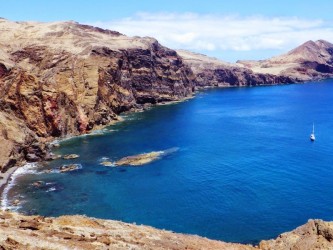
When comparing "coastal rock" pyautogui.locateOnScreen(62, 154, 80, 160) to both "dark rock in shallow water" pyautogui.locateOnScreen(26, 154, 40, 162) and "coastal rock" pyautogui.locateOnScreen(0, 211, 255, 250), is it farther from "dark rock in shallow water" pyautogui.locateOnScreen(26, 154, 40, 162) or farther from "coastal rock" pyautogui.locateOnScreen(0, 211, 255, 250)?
"coastal rock" pyautogui.locateOnScreen(0, 211, 255, 250)

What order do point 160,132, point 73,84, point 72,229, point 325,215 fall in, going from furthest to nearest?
point 73,84 → point 160,132 → point 325,215 → point 72,229

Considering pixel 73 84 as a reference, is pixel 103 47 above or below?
above

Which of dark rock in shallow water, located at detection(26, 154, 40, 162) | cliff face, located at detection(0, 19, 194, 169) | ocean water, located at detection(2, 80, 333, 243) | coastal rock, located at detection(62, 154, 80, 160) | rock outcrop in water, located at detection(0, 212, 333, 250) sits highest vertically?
cliff face, located at detection(0, 19, 194, 169)

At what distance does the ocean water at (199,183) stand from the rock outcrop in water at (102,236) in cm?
1438

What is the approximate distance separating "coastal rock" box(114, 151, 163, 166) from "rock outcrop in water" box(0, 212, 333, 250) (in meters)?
52.4

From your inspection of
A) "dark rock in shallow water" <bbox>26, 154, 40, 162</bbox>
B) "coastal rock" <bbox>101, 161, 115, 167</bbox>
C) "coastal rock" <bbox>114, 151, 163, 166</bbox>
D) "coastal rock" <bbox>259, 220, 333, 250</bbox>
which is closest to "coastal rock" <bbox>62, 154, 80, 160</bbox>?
"dark rock in shallow water" <bbox>26, 154, 40, 162</bbox>

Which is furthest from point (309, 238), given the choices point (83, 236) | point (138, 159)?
point (138, 159)

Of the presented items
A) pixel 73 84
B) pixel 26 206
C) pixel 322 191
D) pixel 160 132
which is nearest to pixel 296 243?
pixel 322 191

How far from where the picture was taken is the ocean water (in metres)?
79.4

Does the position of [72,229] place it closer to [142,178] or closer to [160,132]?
[142,178]

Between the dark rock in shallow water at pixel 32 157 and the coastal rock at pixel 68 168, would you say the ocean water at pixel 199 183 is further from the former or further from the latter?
the dark rock in shallow water at pixel 32 157

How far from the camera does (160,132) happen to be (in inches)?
6097

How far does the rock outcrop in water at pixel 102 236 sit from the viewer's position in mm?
43656

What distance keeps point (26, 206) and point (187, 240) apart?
39311 mm
